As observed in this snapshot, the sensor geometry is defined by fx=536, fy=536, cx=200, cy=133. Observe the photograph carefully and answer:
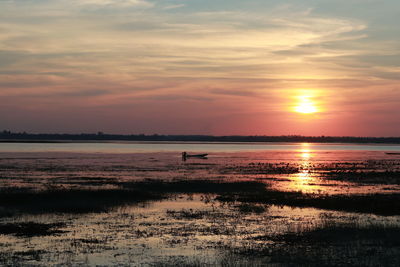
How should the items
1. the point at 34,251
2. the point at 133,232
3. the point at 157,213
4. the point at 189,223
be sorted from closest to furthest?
the point at 34,251 → the point at 133,232 → the point at 189,223 → the point at 157,213

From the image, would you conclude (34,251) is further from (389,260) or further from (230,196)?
(230,196)

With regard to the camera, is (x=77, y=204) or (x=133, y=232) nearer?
(x=133, y=232)

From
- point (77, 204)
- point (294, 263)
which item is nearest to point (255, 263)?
point (294, 263)

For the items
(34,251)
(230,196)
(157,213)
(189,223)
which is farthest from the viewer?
(230,196)

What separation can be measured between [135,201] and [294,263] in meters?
17.7

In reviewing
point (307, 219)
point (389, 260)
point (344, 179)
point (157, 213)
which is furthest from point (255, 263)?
point (344, 179)

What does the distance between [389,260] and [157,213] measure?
1404 centimetres

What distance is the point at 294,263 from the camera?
59.8ft

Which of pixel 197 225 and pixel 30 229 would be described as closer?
pixel 30 229

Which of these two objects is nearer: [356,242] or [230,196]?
[356,242]

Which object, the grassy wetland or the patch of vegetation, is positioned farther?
the patch of vegetation

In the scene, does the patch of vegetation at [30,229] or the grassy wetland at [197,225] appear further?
the patch of vegetation at [30,229]

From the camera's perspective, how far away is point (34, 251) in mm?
19688

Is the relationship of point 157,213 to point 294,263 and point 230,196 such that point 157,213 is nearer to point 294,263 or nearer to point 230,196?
point 230,196
